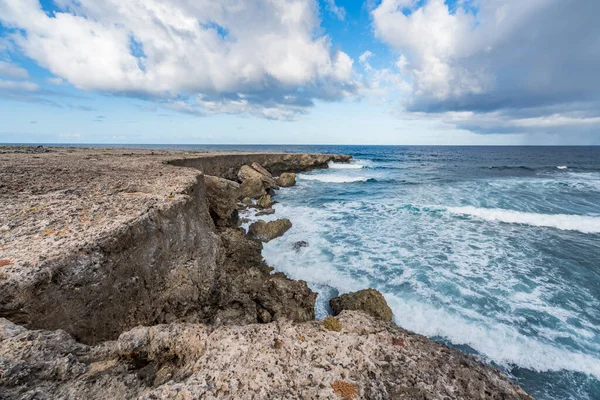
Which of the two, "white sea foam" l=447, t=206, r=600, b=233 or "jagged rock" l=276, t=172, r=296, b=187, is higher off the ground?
"jagged rock" l=276, t=172, r=296, b=187

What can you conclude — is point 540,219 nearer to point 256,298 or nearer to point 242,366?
point 256,298

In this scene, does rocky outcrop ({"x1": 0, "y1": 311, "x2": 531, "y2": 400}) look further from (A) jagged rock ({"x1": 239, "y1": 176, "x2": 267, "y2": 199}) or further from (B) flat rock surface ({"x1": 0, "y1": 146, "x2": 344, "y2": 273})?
(A) jagged rock ({"x1": 239, "y1": 176, "x2": 267, "y2": 199})

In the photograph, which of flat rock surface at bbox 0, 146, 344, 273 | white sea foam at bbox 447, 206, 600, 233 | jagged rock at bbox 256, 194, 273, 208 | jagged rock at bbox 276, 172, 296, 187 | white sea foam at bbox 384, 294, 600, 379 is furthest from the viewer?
jagged rock at bbox 276, 172, 296, 187

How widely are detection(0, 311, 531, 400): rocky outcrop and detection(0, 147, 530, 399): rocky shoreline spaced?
11 millimetres

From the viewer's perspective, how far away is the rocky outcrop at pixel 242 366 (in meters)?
2.14

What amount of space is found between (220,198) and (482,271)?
33.8 ft

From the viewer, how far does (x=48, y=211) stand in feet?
15.2

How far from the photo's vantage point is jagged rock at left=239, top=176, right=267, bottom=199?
1886 cm

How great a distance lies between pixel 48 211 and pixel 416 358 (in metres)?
6.36

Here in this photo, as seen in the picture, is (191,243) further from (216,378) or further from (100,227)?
(216,378)

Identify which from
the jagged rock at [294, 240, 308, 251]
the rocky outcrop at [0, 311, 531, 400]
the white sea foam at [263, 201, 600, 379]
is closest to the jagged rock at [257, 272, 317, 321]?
the white sea foam at [263, 201, 600, 379]

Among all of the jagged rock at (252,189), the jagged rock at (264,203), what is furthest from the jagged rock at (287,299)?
the jagged rock at (252,189)

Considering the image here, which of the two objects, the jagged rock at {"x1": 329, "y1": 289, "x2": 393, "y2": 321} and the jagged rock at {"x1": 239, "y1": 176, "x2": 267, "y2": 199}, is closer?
the jagged rock at {"x1": 329, "y1": 289, "x2": 393, "y2": 321}

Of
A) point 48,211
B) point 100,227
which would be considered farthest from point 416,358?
point 48,211
